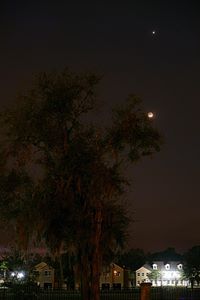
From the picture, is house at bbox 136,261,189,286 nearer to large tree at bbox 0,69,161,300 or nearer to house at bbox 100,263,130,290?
house at bbox 100,263,130,290

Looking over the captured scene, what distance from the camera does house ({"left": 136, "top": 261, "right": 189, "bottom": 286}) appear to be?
112 meters

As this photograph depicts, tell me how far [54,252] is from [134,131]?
6.14 meters

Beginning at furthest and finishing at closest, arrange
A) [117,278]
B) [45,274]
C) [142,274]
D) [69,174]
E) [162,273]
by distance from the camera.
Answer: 1. [162,273]
2. [142,274]
3. [117,278]
4. [45,274]
5. [69,174]

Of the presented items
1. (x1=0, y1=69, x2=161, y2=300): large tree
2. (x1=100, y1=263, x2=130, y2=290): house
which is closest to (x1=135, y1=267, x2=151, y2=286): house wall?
(x1=100, y1=263, x2=130, y2=290): house

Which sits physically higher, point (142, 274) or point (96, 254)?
point (96, 254)

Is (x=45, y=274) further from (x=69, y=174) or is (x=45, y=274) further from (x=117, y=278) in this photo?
(x=69, y=174)

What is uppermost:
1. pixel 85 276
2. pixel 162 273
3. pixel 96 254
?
pixel 96 254

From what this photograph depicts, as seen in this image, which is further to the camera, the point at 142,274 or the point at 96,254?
the point at 142,274

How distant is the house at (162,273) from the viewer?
112 metres

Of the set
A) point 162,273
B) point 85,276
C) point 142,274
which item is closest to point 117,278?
point 142,274

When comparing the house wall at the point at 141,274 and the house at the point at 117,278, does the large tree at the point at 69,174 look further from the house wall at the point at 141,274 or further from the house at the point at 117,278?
the house wall at the point at 141,274

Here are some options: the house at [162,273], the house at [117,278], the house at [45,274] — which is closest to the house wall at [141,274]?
the house at [162,273]

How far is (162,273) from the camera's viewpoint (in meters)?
117

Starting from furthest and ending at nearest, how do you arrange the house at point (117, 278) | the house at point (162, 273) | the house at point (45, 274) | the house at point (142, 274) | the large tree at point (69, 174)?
the house at point (142, 274), the house at point (162, 273), the house at point (117, 278), the house at point (45, 274), the large tree at point (69, 174)
